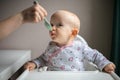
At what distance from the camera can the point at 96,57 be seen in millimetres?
1254

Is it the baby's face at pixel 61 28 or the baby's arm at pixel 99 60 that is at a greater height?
the baby's face at pixel 61 28

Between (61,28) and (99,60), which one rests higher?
(61,28)

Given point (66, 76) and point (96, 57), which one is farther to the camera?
point (96, 57)

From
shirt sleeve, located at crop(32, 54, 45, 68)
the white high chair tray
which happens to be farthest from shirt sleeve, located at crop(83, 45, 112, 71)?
shirt sleeve, located at crop(32, 54, 45, 68)

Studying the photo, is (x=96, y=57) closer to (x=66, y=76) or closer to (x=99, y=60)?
(x=99, y=60)

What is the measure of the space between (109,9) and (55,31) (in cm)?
69

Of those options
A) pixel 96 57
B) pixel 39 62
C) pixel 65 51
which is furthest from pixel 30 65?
pixel 96 57

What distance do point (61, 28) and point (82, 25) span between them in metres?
0.56

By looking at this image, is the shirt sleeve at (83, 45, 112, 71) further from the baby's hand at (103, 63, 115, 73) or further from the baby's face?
the baby's face

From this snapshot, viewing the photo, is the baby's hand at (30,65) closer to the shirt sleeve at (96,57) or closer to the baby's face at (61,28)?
the baby's face at (61,28)

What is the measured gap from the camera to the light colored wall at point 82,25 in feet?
5.68

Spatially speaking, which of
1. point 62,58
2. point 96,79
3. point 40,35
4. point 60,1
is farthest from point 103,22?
point 96,79

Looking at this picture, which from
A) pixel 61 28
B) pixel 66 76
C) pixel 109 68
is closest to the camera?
pixel 66 76

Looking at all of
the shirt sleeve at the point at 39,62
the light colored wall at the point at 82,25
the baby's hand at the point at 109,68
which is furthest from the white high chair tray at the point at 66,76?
the light colored wall at the point at 82,25
